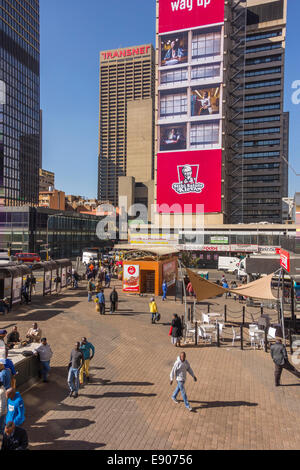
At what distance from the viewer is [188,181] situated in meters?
66.8

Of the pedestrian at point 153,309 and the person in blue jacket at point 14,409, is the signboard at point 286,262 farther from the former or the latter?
the person in blue jacket at point 14,409

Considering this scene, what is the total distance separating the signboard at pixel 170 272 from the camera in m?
27.6

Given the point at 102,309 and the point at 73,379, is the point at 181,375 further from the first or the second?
the point at 102,309

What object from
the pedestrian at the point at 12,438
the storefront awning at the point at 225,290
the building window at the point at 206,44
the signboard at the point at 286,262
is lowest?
the pedestrian at the point at 12,438

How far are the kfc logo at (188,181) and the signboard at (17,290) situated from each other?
165ft

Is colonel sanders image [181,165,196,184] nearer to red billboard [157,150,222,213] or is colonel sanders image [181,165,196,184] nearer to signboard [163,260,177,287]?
red billboard [157,150,222,213]

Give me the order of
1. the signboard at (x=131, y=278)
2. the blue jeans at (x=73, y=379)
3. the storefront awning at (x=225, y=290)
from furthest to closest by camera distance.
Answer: the signboard at (x=131, y=278) < the storefront awning at (x=225, y=290) < the blue jeans at (x=73, y=379)

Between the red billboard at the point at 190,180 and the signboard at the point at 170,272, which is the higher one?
the red billboard at the point at 190,180

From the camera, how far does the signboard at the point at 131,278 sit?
26.5 metres

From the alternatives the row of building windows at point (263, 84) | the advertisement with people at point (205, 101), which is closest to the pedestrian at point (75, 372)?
the advertisement with people at point (205, 101)

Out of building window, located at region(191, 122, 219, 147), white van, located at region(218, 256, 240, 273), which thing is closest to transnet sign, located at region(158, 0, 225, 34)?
building window, located at region(191, 122, 219, 147)

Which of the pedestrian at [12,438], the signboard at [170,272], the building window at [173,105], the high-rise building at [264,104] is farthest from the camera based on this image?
the high-rise building at [264,104]

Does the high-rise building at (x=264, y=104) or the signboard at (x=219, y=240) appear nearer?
the signboard at (x=219, y=240)

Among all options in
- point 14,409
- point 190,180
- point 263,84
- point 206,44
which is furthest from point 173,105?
point 14,409
